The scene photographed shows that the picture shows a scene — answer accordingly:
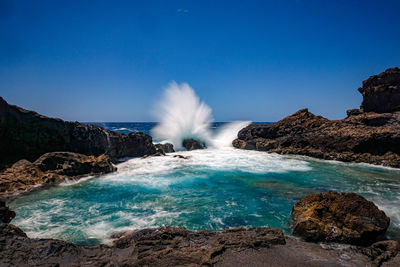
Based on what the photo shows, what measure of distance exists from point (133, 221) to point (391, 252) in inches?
215

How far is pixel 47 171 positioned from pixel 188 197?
6.87m

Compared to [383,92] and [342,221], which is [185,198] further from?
[383,92]

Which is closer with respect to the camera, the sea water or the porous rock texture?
the porous rock texture

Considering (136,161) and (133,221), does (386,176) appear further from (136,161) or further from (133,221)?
(136,161)

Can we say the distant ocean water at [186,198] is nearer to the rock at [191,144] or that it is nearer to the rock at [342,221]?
the rock at [342,221]

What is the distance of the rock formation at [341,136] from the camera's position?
15234 mm

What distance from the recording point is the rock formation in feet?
50.0

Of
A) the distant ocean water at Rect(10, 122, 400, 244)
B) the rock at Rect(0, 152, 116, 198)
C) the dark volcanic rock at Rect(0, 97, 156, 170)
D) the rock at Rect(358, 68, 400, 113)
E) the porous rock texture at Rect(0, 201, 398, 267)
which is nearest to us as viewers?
the porous rock texture at Rect(0, 201, 398, 267)

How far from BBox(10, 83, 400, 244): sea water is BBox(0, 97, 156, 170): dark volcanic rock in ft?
8.37

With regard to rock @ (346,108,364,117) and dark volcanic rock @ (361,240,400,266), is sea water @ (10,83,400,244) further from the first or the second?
rock @ (346,108,364,117)

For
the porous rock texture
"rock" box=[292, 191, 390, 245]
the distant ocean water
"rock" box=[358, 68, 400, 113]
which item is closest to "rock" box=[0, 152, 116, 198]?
the distant ocean water

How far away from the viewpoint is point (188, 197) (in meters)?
8.02

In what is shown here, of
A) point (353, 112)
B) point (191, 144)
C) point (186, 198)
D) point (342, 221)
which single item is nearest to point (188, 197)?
point (186, 198)

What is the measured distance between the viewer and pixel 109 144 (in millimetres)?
14672
